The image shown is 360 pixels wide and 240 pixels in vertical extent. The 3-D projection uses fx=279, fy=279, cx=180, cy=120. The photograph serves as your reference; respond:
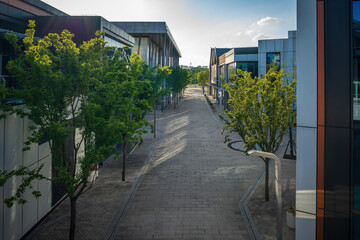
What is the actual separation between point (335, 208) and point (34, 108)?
8.34 meters

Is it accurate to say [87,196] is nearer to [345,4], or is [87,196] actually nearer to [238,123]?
[238,123]

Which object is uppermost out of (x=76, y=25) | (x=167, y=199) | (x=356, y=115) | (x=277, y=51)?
(x=277, y=51)

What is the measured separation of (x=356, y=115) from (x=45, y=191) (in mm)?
10583

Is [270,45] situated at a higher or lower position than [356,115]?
higher

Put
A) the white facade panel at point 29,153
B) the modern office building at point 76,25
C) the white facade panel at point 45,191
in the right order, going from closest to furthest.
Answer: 1. the white facade panel at point 29,153
2. the white facade panel at point 45,191
3. the modern office building at point 76,25

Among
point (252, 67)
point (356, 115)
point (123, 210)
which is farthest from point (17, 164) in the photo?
point (252, 67)

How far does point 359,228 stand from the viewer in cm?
665

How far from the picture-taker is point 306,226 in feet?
A: 24.6

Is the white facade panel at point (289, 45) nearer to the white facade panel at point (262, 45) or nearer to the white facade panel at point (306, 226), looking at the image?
the white facade panel at point (262, 45)

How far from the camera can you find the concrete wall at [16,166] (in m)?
7.97

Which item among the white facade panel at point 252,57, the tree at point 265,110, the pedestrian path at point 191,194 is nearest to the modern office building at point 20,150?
the pedestrian path at point 191,194

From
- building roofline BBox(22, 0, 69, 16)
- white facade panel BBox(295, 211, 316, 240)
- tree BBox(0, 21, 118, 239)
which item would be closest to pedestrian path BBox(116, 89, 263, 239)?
white facade panel BBox(295, 211, 316, 240)

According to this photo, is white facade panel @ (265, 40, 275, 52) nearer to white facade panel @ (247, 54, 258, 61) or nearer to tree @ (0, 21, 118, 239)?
white facade panel @ (247, 54, 258, 61)

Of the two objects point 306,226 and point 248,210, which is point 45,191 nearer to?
point 248,210
